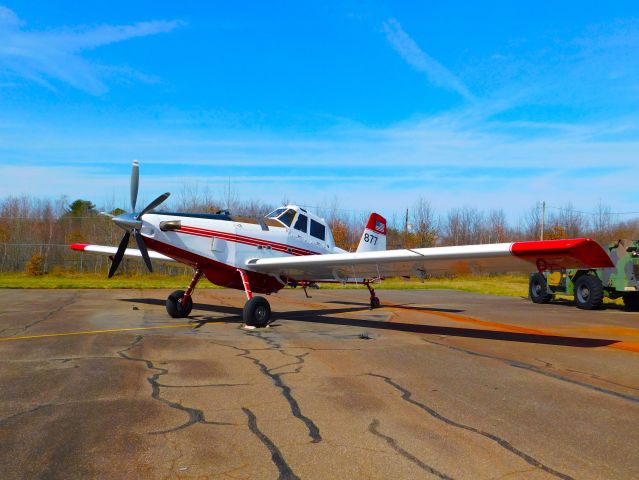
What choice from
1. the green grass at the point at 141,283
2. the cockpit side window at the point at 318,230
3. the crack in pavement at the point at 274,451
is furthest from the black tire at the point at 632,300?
the crack in pavement at the point at 274,451

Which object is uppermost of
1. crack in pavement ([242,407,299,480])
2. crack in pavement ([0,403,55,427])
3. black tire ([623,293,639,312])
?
black tire ([623,293,639,312])

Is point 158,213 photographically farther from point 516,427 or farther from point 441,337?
point 516,427

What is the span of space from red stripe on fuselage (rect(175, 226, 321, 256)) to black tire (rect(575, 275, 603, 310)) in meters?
10.4

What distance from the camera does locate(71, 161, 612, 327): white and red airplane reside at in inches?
398

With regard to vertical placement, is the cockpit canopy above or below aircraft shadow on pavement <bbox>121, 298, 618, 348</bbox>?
above

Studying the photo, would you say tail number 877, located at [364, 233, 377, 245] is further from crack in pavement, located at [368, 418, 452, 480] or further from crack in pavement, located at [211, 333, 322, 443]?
crack in pavement, located at [368, 418, 452, 480]

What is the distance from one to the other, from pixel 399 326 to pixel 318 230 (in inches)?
150

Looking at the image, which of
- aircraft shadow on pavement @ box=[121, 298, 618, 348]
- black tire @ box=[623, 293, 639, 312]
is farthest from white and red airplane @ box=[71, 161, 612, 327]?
black tire @ box=[623, 293, 639, 312]

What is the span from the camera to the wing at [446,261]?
28.1ft

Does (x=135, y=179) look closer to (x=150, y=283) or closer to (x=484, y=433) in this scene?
(x=484, y=433)

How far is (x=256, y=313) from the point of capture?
11.5 metres

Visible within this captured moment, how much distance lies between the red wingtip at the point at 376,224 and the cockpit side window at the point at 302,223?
166 inches

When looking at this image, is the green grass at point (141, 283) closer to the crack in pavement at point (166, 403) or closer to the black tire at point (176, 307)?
the black tire at point (176, 307)

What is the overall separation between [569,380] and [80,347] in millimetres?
7386
